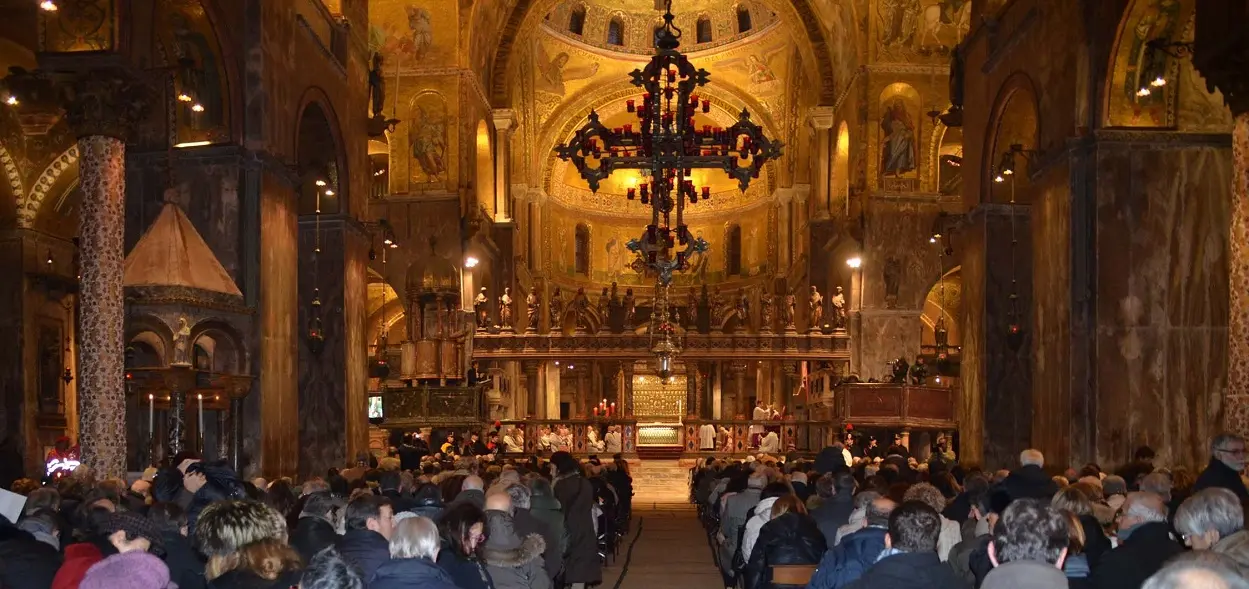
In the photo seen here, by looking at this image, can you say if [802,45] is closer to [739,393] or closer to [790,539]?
[739,393]

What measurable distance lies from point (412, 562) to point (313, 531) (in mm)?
1976

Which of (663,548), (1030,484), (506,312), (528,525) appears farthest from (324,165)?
(1030,484)

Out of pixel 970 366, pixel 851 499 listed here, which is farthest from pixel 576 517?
pixel 970 366

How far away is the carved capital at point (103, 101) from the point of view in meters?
14.6

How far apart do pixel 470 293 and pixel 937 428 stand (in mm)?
15793

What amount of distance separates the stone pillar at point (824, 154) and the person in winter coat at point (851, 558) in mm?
34584

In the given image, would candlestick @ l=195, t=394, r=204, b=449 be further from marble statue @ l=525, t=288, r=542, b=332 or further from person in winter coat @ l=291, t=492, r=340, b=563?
marble statue @ l=525, t=288, r=542, b=332

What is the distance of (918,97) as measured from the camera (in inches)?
1388

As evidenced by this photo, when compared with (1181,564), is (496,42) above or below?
above

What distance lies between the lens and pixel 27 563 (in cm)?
678

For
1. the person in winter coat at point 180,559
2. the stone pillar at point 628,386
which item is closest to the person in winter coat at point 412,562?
the person in winter coat at point 180,559

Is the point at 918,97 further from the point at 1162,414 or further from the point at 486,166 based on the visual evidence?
the point at 1162,414

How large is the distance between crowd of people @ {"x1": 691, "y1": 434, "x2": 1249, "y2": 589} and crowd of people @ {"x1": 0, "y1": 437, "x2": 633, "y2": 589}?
190cm

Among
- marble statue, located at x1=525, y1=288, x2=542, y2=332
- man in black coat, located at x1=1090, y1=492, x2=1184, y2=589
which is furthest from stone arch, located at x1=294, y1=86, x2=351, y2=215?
man in black coat, located at x1=1090, y1=492, x2=1184, y2=589
